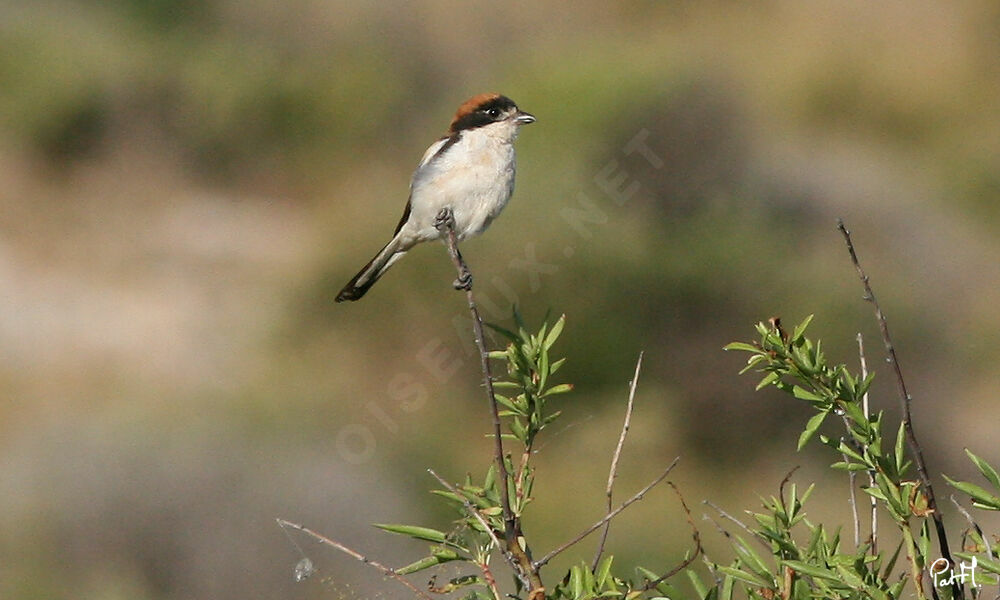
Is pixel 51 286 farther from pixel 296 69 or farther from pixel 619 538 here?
pixel 619 538

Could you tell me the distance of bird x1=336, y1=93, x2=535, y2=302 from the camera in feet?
12.1

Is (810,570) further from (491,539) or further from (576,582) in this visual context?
(491,539)

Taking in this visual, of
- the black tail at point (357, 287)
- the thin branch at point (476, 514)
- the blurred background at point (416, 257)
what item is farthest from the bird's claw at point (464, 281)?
the blurred background at point (416, 257)

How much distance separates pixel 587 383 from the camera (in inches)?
356

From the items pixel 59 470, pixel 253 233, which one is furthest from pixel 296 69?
pixel 59 470

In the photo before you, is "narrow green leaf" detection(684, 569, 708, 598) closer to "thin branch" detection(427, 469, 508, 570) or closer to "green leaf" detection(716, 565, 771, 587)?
"green leaf" detection(716, 565, 771, 587)

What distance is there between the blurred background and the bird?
1.80m

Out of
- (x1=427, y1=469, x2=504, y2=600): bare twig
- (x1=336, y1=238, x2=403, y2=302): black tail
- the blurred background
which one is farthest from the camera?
the blurred background

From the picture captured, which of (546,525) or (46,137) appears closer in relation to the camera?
(546,525)

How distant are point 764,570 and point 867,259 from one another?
31.1ft

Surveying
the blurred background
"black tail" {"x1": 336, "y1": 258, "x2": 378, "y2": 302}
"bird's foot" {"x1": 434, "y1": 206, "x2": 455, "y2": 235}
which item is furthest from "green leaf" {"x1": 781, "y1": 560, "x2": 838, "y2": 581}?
the blurred background

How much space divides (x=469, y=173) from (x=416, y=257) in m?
5.66

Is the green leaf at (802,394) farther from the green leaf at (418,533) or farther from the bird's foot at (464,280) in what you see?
the bird's foot at (464,280)

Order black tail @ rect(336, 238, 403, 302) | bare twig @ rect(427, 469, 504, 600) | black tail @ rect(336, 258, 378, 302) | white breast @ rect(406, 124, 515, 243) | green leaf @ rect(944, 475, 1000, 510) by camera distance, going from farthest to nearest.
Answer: black tail @ rect(336, 238, 403, 302) → black tail @ rect(336, 258, 378, 302) → white breast @ rect(406, 124, 515, 243) → bare twig @ rect(427, 469, 504, 600) → green leaf @ rect(944, 475, 1000, 510)
